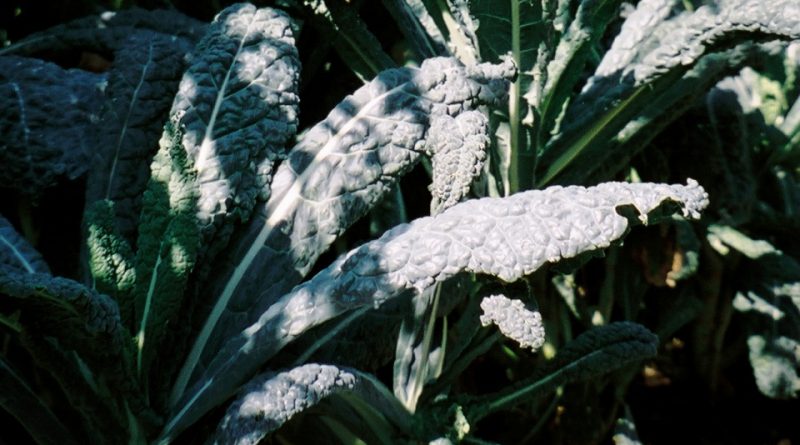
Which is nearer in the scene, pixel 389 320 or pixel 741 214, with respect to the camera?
pixel 389 320

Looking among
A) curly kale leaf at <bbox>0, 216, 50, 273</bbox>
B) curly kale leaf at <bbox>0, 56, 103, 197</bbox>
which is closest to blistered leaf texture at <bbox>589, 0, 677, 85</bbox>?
curly kale leaf at <bbox>0, 56, 103, 197</bbox>

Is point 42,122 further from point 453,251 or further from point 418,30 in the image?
point 453,251

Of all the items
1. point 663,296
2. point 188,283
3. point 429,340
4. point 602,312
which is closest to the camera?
point 188,283

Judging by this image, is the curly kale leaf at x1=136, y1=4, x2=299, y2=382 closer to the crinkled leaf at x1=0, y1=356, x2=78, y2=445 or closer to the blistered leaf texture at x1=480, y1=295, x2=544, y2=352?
the crinkled leaf at x1=0, y1=356, x2=78, y2=445

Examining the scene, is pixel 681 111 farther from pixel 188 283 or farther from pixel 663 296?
pixel 188 283

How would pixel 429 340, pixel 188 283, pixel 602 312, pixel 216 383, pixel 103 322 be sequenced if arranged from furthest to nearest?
pixel 602 312
pixel 429 340
pixel 188 283
pixel 216 383
pixel 103 322

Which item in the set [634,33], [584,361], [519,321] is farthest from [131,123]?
[634,33]

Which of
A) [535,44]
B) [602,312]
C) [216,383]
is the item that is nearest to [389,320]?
[216,383]
